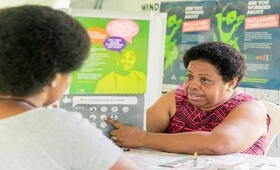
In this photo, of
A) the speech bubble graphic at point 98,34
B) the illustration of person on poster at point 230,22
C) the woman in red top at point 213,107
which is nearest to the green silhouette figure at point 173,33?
the illustration of person on poster at point 230,22

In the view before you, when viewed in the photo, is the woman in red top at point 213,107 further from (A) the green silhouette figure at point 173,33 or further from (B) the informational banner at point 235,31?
(A) the green silhouette figure at point 173,33

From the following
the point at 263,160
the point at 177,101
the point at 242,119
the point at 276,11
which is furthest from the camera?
the point at 276,11

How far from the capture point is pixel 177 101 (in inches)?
96.0

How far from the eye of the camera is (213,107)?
91.4 inches

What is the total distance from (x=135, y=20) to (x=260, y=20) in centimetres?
164

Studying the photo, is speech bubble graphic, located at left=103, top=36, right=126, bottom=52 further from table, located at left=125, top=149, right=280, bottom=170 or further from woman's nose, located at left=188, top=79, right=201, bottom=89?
woman's nose, located at left=188, top=79, right=201, bottom=89

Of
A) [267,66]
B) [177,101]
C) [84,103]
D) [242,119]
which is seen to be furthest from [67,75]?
[267,66]

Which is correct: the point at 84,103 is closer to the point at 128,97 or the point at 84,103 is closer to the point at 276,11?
the point at 128,97

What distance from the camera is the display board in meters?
1.76

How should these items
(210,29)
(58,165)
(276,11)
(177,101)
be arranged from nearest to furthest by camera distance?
1. (58,165)
2. (177,101)
3. (276,11)
4. (210,29)

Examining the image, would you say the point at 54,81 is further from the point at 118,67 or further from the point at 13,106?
the point at 118,67

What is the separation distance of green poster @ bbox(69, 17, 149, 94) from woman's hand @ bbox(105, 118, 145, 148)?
0.16 meters

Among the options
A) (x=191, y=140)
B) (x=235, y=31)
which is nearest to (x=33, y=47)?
(x=191, y=140)

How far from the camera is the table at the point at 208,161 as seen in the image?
5.12 ft
